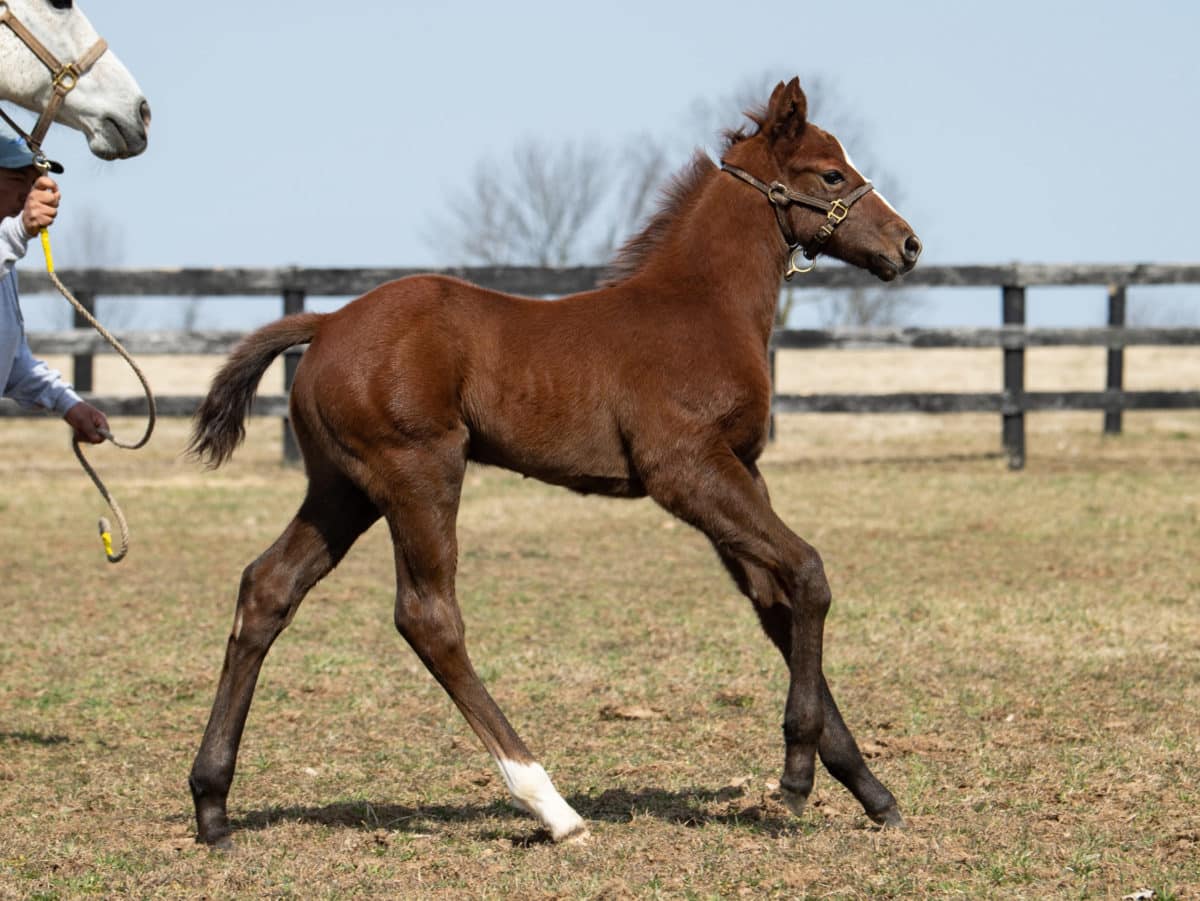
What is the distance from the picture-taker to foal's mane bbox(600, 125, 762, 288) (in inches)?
205

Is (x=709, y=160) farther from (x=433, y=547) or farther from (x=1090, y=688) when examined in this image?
(x=1090, y=688)

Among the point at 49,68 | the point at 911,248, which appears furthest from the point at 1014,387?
the point at 49,68

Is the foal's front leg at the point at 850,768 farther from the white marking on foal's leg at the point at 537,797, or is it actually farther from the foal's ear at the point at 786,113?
the foal's ear at the point at 786,113

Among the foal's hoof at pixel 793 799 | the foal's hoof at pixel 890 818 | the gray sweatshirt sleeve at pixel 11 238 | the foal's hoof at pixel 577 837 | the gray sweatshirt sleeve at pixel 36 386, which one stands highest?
the gray sweatshirt sleeve at pixel 11 238

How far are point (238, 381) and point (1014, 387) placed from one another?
12.2 meters

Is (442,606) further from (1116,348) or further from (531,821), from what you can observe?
(1116,348)

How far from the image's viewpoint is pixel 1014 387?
15680 mm

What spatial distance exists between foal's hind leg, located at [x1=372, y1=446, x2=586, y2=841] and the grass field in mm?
188

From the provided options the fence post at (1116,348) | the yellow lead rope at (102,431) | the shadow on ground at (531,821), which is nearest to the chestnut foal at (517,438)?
the shadow on ground at (531,821)

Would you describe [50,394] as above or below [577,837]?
above

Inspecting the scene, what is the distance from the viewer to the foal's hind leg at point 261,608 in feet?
15.4

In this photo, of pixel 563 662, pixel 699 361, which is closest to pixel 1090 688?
pixel 563 662

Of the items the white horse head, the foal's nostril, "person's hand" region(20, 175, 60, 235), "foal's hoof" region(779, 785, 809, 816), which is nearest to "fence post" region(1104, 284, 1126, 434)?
the foal's nostril

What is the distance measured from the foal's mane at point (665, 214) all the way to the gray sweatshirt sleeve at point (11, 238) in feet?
6.38
